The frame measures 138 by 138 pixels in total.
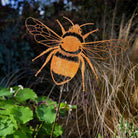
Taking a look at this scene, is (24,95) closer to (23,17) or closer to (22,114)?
(22,114)

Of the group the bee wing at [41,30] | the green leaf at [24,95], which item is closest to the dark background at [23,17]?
the green leaf at [24,95]

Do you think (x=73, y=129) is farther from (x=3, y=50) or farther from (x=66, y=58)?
(x=3, y=50)

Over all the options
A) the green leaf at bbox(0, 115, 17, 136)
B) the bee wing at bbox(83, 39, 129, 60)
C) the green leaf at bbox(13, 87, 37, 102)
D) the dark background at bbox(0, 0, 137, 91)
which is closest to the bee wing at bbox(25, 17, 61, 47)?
the bee wing at bbox(83, 39, 129, 60)

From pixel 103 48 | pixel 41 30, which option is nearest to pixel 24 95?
pixel 41 30

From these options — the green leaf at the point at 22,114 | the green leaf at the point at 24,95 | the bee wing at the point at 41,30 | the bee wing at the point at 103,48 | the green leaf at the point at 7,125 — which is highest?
the bee wing at the point at 41,30

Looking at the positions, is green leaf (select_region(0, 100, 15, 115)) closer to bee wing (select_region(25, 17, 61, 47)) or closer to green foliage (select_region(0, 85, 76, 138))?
green foliage (select_region(0, 85, 76, 138))

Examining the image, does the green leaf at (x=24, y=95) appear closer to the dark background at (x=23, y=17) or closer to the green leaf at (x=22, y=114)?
the green leaf at (x=22, y=114)
